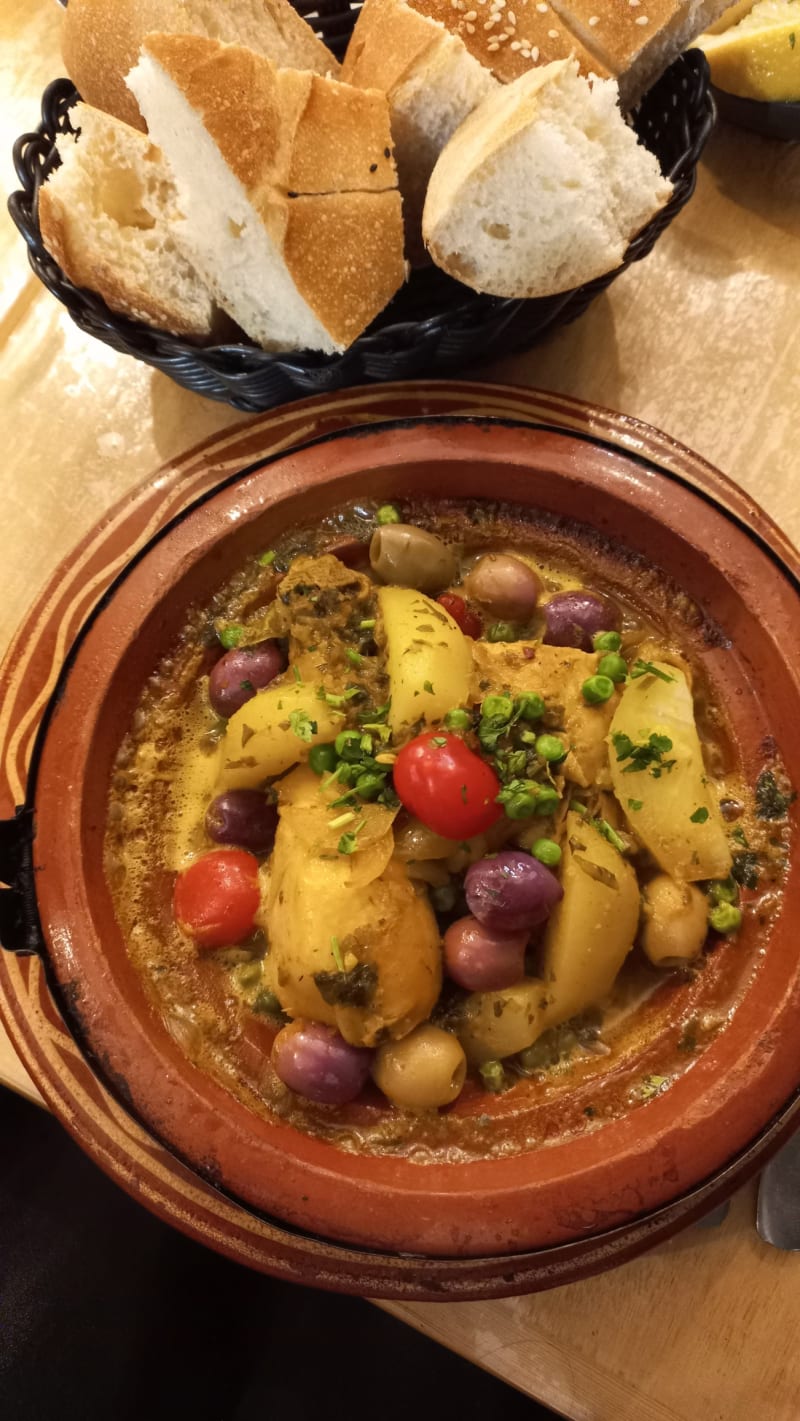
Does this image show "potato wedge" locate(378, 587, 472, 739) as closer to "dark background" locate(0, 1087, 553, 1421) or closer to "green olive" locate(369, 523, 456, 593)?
"green olive" locate(369, 523, 456, 593)

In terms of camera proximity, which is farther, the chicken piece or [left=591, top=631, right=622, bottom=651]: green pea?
[left=591, top=631, right=622, bottom=651]: green pea

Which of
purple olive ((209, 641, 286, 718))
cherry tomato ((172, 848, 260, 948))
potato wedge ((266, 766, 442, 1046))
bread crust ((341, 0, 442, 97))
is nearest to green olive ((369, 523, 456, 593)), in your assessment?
purple olive ((209, 641, 286, 718))

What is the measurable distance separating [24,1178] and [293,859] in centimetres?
167

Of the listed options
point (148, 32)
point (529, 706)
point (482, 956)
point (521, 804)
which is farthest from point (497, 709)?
point (148, 32)

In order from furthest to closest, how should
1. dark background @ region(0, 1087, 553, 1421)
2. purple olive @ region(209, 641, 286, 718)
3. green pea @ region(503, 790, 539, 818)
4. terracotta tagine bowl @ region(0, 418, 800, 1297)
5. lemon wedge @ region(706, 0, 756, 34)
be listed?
dark background @ region(0, 1087, 553, 1421) < lemon wedge @ region(706, 0, 756, 34) < purple olive @ region(209, 641, 286, 718) < green pea @ region(503, 790, 539, 818) < terracotta tagine bowl @ region(0, 418, 800, 1297)

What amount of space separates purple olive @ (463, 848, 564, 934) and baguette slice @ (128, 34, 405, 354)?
95 centimetres

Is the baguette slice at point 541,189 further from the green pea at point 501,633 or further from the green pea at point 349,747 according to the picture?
the green pea at point 349,747

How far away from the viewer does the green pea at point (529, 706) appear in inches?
57.7

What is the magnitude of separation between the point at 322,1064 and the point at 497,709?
1.97ft

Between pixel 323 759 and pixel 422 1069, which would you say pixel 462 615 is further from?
pixel 422 1069

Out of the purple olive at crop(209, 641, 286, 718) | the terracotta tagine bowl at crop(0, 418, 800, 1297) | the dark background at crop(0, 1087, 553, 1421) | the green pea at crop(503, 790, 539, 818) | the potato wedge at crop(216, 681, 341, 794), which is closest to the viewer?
the terracotta tagine bowl at crop(0, 418, 800, 1297)

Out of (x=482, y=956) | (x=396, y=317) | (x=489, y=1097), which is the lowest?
(x=489, y=1097)

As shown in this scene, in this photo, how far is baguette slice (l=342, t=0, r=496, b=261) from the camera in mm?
1646

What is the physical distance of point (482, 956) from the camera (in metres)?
1.38
